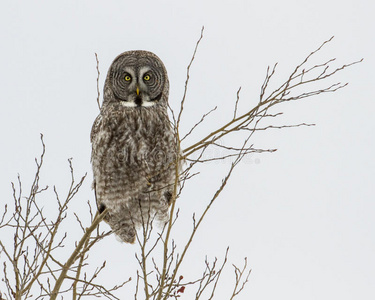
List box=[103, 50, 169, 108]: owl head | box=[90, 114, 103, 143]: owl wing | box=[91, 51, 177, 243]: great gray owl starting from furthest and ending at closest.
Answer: box=[103, 50, 169, 108]: owl head
box=[90, 114, 103, 143]: owl wing
box=[91, 51, 177, 243]: great gray owl

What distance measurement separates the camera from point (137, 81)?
225 inches

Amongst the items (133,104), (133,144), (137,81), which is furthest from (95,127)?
(137,81)

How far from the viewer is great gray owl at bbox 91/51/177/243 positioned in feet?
17.1

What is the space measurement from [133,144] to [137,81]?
2.75 feet

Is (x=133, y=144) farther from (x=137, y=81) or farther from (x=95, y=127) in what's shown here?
(x=137, y=81)

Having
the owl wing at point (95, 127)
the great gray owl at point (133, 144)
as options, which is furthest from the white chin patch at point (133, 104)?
the owl wing at point (95, 127)

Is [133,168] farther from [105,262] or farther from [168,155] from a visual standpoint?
[105,262]

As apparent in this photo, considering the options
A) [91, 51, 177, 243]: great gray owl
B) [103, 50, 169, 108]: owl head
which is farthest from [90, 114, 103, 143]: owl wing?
[103, 50, 169, 108]: owl head

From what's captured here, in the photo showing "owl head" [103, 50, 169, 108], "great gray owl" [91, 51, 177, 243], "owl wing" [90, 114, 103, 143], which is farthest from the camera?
"owl head" [103, 50, 169, 108]

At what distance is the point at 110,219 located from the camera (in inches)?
225

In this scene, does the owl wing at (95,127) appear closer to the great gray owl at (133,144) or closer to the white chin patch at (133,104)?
the great gray owl at (133,144)

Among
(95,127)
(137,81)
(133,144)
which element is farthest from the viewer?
(137,81)

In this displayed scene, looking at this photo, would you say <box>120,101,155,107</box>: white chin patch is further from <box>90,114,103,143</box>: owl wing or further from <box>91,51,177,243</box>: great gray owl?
<box>90,114,103,143</box>: owl wing

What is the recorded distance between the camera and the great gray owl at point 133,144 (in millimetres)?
5215
